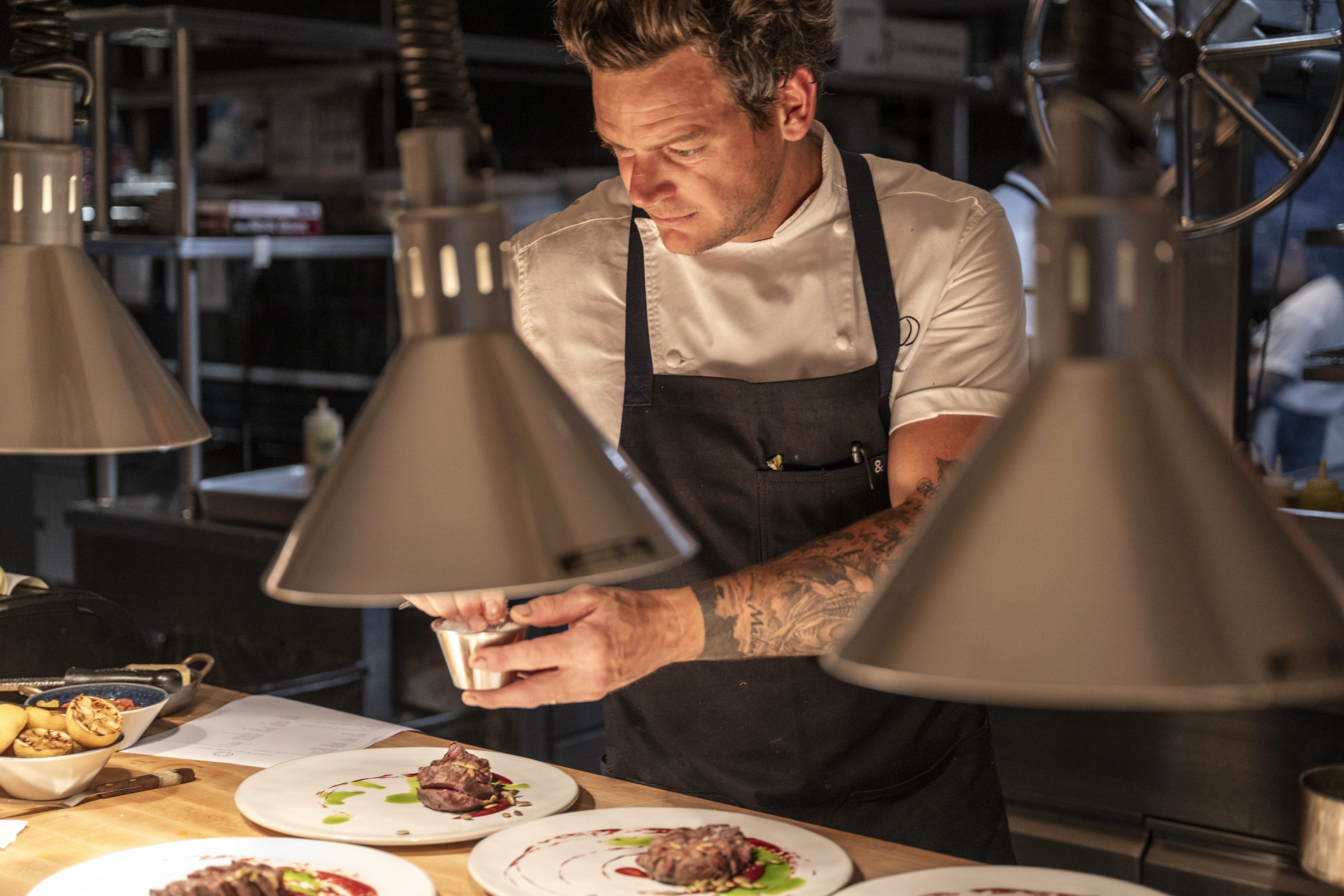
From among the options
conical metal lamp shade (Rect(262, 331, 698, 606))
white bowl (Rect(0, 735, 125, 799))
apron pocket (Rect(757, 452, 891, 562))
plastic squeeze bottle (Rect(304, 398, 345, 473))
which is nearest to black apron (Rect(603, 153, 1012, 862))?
apron pocket (Rect(757, 452, 891, 562))

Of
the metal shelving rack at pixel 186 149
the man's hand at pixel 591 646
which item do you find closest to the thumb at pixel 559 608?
the man's hand at pixel 591 646

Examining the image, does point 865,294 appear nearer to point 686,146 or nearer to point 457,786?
point 686,146

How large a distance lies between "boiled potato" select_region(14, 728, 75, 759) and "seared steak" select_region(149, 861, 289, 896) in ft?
1.16

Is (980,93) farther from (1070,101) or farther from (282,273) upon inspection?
(1070,101)

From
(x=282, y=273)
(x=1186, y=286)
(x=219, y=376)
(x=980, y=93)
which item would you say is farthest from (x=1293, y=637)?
(x=219, y=376)

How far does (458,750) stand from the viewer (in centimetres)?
163

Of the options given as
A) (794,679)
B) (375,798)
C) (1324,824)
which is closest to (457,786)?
(375,798)

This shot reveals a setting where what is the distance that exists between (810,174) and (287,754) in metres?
1.09

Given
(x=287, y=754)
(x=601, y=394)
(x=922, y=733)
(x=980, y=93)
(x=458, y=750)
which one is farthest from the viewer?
(x=980, y=93)

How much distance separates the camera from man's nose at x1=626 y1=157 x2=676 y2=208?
1811 millimetres

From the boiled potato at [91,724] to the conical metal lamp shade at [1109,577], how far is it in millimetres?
1263

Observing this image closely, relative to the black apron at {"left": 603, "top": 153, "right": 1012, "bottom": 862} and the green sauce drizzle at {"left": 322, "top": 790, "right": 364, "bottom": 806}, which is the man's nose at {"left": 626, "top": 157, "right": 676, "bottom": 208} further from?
the green sauce drizzle at {"left": 322, "top": 790, "right": 364, "bottom": 806}

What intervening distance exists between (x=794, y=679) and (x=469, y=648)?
66 cm

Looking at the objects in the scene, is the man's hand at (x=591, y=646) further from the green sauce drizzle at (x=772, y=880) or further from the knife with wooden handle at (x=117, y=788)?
the knife with wooden handle at (x=117, y=788)
